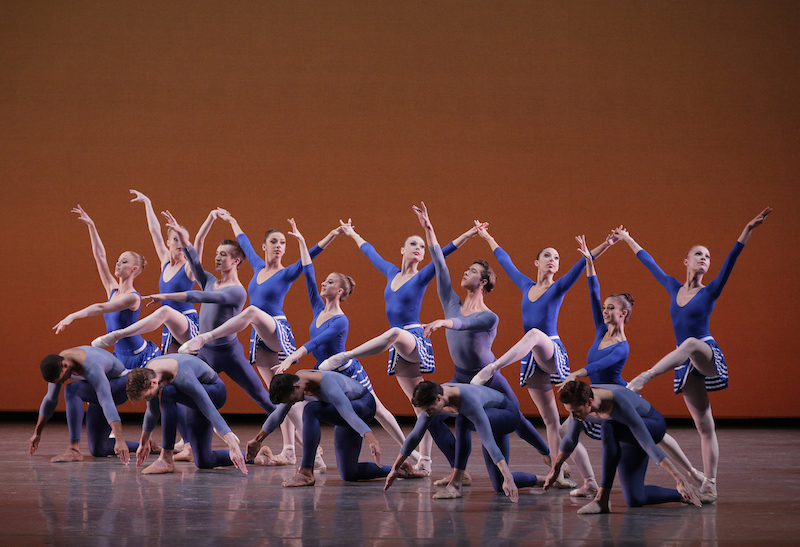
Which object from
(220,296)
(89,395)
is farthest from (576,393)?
(89,395)

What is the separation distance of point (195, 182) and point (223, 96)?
0.85 metres

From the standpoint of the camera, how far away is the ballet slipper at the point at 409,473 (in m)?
4.73

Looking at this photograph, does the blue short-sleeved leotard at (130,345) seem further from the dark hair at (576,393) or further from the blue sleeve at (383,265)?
the dark hair at (576,393)

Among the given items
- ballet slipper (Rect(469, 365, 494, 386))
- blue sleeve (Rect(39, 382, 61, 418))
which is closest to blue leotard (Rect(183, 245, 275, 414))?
blue sleeve (Rect(39, 382, 61, 418))

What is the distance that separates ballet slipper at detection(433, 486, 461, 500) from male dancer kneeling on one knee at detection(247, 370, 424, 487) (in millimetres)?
384

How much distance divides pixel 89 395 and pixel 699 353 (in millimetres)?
3700

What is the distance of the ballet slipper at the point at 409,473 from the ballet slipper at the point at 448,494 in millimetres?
738

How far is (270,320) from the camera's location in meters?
5.29

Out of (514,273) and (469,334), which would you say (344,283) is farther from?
(514,273)

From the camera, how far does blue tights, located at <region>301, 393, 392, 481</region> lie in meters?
4.42

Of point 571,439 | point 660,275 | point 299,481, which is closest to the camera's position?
point 571,439

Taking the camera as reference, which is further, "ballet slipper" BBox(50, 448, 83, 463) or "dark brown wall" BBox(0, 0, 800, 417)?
"dark brown wall" BBox(0, 0, 800, 417)

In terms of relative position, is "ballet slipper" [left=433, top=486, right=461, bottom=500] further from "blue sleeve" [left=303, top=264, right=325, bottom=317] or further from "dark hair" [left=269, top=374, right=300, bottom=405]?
"blue sleeve" [left=303, top=264, right=325, bottom=317]

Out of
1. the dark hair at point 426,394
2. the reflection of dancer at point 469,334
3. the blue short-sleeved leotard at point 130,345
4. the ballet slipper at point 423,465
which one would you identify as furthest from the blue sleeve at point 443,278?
the blue short-sleeved leotard at point 130,345
